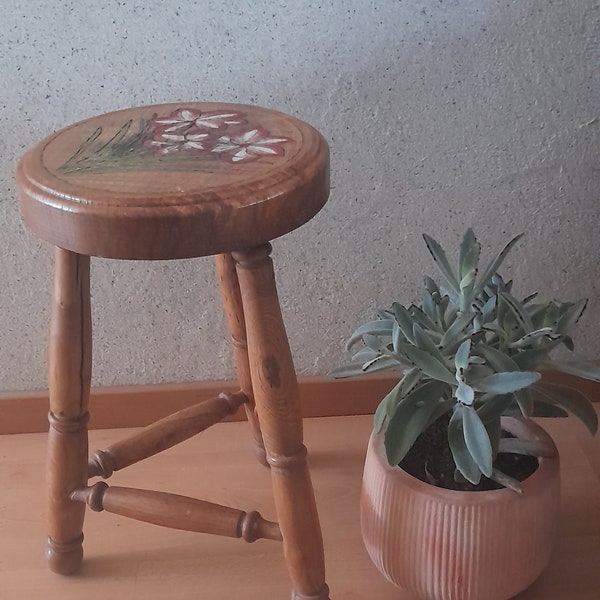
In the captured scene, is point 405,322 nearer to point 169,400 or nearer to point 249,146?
point 249,146

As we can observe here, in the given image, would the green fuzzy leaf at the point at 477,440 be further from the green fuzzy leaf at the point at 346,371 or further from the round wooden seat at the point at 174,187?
the round wooden seat at the point at 174,187

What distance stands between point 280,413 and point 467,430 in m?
0.18

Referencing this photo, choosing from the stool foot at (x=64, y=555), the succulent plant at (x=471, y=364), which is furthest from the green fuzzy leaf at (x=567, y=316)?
the stool foot at (x=64, y=555)

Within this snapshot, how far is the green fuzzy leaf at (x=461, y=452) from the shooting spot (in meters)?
0.73

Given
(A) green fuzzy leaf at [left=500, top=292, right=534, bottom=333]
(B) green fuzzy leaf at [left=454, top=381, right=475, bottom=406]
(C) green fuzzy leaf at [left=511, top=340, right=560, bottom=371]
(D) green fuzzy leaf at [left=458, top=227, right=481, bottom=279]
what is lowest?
(B) green fuzzy leaf at [left=454, top=381, right=475, bottom=406]

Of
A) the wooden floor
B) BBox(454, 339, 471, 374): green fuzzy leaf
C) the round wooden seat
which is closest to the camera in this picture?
the round wooden seat

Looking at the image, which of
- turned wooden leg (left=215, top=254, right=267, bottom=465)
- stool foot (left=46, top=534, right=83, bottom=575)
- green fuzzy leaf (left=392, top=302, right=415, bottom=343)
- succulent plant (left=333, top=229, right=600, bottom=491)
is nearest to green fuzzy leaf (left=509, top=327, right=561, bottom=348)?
succulent plant (left=333, top=229, right=600, bottom=491)

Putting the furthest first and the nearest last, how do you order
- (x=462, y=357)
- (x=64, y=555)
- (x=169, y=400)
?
1. (x=169, y=400)
2. (x=64, y=555)
3. (x=462, y=357)

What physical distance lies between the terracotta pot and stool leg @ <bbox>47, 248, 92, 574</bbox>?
0.33 metres

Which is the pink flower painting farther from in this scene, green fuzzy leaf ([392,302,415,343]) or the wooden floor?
the wooden floor

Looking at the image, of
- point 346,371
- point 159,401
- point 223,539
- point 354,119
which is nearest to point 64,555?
point 223,539

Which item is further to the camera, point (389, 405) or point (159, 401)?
point (159, 401)

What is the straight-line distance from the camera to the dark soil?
2.81 ft

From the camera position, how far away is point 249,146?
724 mm
